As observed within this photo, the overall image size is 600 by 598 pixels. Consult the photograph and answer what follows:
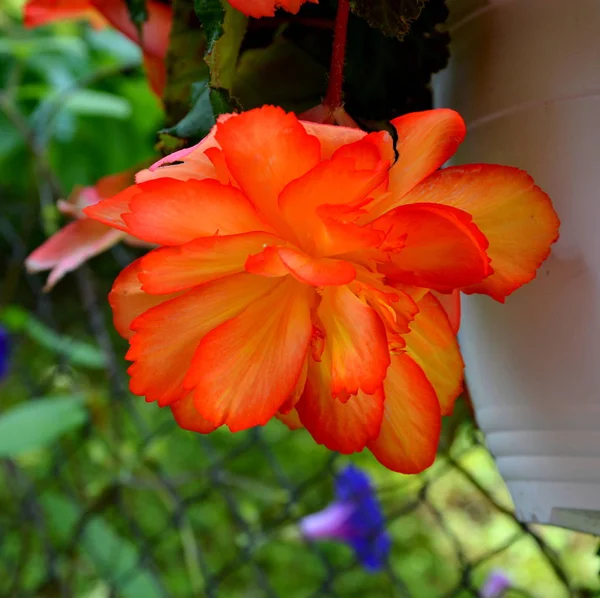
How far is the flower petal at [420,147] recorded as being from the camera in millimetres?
166

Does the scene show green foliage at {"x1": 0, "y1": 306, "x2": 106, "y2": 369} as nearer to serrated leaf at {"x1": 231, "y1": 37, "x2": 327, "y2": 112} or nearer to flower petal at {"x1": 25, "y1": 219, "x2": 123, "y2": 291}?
flower petal at {"x1": 25, "y1": 219, "x2": 123, "y2": 291}

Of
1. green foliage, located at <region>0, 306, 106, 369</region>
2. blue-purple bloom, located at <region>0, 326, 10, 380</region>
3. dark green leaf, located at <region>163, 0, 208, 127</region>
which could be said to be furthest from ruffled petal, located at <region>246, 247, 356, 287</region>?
blue-purple bloom, located at <region>0, 326, 10, 380</region>

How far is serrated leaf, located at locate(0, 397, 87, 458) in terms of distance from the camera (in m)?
0.51

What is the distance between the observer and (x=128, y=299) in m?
0.20

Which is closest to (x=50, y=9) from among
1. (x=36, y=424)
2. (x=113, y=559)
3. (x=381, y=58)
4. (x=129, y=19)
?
(x=129, y=19)

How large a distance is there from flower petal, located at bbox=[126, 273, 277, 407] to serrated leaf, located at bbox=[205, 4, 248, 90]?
0.06 m

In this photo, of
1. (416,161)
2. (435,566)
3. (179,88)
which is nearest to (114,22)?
(179,88)

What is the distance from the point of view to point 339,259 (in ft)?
0.55

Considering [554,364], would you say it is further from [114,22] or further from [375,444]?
[114,22]

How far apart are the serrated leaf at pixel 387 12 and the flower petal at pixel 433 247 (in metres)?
0.05

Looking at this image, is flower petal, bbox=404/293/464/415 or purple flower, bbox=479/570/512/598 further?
purple flower, bbox=479/570/512/598

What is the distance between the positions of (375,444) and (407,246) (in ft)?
0.19

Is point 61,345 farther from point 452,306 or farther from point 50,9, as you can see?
Result: point 452,306

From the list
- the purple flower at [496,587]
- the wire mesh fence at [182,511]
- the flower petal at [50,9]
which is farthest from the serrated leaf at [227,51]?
the purple flower at [496,587]
